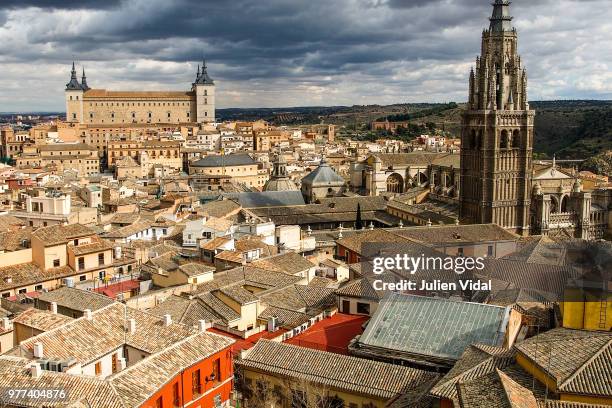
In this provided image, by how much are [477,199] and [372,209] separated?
9137mm

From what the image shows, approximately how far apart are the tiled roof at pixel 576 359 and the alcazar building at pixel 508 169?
35080mm

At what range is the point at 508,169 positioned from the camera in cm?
5256

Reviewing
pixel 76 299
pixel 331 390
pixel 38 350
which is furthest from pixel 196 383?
pixel 76 299

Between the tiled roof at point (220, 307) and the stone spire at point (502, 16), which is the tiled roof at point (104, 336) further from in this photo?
the stone spire at point (502, 16)

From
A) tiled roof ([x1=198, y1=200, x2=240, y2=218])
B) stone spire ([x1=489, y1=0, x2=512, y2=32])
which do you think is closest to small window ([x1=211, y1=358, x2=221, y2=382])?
tiled roof ([x1=198, y1=200, x2=240, y2=218])

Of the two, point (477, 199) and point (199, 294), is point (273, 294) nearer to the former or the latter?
point (199, 294)

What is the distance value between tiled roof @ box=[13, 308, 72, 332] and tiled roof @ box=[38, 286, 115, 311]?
2.59 metres

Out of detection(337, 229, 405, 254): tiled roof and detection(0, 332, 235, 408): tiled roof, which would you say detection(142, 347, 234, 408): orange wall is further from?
→ detection(337, 229, 405, 254): tiled roof

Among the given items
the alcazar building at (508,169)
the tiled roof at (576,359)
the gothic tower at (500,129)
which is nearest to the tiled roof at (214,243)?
Answer: the tiled roof at (576,359)

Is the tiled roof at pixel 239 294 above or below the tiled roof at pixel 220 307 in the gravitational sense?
above

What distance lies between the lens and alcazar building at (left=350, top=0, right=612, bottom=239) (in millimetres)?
51594

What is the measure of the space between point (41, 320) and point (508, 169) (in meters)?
39.1

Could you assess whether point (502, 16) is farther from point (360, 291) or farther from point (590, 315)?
point (590, 315)

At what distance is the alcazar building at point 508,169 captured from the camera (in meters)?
51.6
